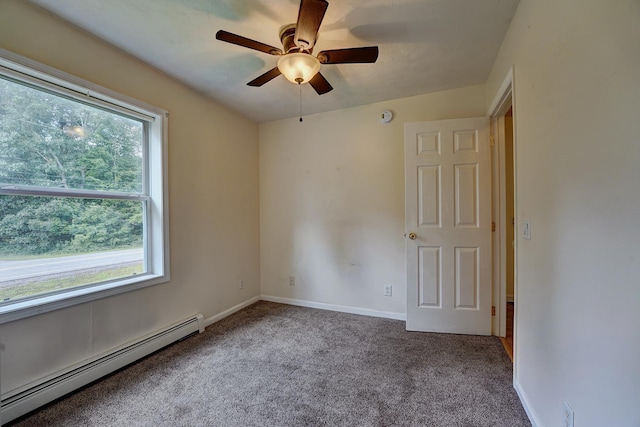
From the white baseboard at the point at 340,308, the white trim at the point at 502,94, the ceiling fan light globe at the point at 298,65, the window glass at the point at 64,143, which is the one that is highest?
the ceiling fan light globe at the point at 298,65

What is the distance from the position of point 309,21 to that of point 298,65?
0.99ft

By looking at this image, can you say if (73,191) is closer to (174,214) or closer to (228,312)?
(174,214)

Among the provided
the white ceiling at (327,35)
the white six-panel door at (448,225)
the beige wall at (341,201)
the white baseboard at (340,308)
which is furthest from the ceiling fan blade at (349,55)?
the white baseboard at (340,308)

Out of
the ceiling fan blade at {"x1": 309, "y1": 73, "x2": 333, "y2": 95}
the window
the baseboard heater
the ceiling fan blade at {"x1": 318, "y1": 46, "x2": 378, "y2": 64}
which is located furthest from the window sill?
the ceiling fan blade at {"x1": 318, "y1": 46, "x2": 378, "y2": 64}

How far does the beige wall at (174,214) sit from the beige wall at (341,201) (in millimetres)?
326

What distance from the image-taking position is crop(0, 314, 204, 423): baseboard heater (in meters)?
1.50

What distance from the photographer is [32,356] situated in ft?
5.22

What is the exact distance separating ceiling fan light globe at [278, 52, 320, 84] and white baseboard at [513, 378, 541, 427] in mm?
2407

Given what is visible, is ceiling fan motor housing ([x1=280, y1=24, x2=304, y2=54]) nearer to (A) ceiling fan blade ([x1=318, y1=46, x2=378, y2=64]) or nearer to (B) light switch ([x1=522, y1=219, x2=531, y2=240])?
(A) ceiling fan blade ([x1=318, y1=46, x2=378, y2=64])

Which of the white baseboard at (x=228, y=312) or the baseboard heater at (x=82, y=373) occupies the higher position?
the baseboard heater at (x=82, y=373)

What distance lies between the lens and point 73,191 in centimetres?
184

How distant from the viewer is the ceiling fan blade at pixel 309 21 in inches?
50.3

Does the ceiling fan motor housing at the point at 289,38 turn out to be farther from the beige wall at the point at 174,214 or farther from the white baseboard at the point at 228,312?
the white baseboard at the point at 228,312

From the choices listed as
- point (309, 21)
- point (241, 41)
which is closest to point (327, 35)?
point (309, 21)
